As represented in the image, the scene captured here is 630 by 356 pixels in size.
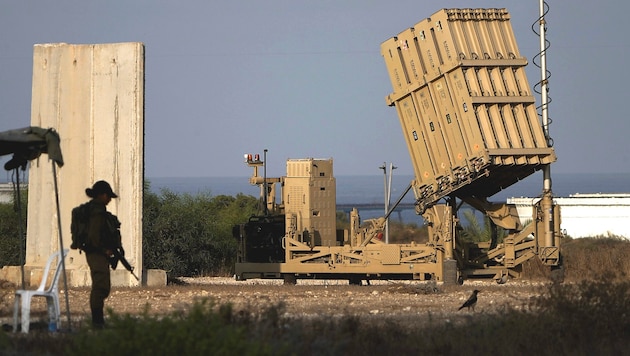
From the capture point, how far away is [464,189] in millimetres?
25953

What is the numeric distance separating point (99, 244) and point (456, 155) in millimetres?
12395

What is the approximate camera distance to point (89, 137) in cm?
2356

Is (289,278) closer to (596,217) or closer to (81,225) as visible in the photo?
(81,225)

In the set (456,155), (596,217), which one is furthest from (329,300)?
(596,217)

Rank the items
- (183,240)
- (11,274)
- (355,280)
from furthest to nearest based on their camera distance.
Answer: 1. (183,240)
2. (355,280)
3. (11,274)

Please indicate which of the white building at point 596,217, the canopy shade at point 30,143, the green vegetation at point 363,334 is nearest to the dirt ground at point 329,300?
the green vegetation at point 363,334

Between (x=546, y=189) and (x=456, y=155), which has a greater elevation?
(x=456, y=155)

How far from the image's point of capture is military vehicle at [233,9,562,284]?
24.5 metres

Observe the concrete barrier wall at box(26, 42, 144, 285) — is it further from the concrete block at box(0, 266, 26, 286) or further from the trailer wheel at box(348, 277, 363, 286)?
the trailer wheel at box(348, 277, 363, 286)

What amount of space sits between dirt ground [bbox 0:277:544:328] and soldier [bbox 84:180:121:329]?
1.46 metres

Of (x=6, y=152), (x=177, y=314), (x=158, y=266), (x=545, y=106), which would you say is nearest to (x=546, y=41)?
(x=545, y=106)

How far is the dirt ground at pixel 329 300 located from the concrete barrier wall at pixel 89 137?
131 cm

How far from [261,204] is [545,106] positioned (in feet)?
27.4

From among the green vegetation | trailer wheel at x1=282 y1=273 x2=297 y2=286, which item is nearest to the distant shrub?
trailer wheel at x1=282 y1=273 x2=297 y2=286
